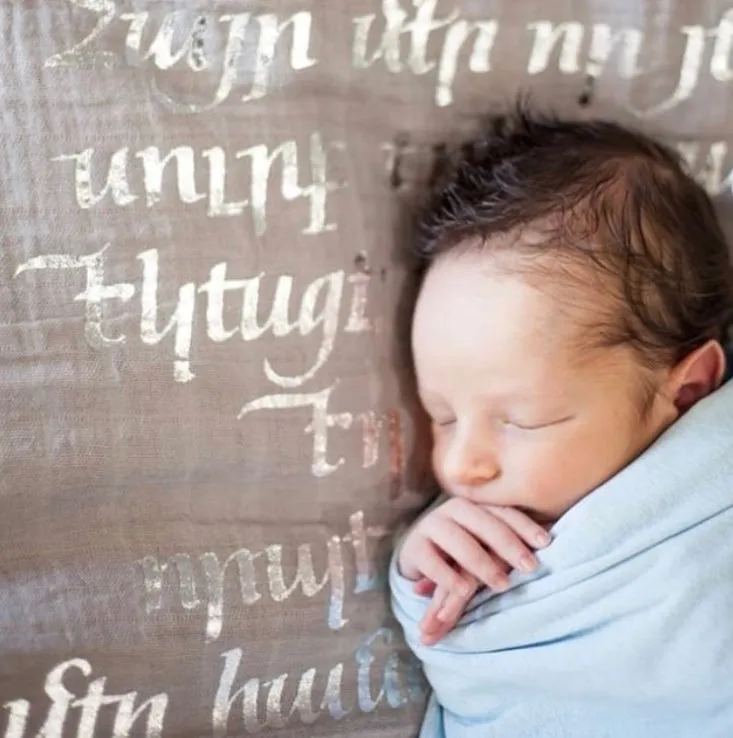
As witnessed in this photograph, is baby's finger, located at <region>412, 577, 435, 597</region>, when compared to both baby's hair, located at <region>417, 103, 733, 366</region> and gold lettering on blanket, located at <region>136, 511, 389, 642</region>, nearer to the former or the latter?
gold lettering on blanket, located at <region>136, 511, 389, 642</region>

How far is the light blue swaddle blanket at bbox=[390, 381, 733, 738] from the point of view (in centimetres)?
79

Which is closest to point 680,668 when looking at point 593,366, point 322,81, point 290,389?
point 593,366

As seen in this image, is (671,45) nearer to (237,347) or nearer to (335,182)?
(335,182)

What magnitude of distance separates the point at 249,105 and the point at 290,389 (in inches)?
8.7

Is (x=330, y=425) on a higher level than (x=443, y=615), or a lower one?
higher

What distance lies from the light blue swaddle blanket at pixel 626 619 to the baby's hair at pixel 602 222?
0.30 feet

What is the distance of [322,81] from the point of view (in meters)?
0.87

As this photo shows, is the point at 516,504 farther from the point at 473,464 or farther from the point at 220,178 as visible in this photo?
the point at 220,178

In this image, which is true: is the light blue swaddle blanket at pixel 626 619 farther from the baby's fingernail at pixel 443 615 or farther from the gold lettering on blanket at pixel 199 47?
the gold lettering on blanket at pixel 199 47

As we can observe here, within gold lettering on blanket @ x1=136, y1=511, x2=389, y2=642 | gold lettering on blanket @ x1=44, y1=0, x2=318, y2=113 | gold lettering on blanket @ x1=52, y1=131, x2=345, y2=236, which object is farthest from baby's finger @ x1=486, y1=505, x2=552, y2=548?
gold lettering on blanket @ x1=44, y1=0, x2=318, y2=113

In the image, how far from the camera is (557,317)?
0.83m

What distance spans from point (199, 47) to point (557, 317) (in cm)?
34

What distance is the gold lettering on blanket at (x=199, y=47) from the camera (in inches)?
31.7

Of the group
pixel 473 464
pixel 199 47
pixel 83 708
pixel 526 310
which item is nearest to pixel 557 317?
pixel 526 310
